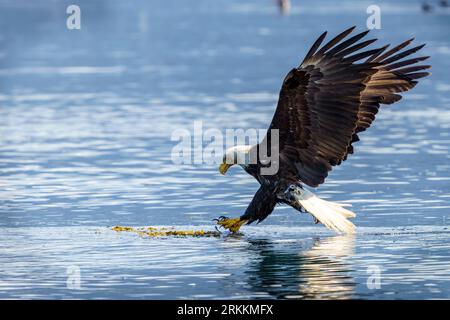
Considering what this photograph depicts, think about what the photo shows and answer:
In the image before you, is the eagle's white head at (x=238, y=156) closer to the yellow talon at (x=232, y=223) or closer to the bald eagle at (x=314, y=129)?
the bald eagle at (x=314, y=129)

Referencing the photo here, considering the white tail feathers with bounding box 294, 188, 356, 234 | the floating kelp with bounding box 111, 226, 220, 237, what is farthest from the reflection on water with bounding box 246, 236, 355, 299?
the floating kelp with bounding box 111, 226, 220, 237

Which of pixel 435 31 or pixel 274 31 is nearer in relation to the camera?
pixel 435 31

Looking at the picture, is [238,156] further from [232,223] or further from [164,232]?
[164,232]

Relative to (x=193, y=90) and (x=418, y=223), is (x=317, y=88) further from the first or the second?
(x=193, y=90)

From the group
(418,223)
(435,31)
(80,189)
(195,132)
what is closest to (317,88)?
(418,223)

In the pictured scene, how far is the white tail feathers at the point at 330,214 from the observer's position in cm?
1004

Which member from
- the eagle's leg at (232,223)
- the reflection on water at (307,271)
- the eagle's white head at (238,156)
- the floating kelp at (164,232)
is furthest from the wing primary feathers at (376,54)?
the floating kelp at (164,232)

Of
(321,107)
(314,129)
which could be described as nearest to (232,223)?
(314,129)

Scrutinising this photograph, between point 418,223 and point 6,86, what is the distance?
44.8 ft

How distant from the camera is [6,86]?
23.2 meters

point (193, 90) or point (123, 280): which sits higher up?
point (193, 90)

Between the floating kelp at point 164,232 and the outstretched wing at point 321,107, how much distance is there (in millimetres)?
875

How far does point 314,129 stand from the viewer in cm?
1005

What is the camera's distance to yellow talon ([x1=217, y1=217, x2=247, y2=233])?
34.2 ft
